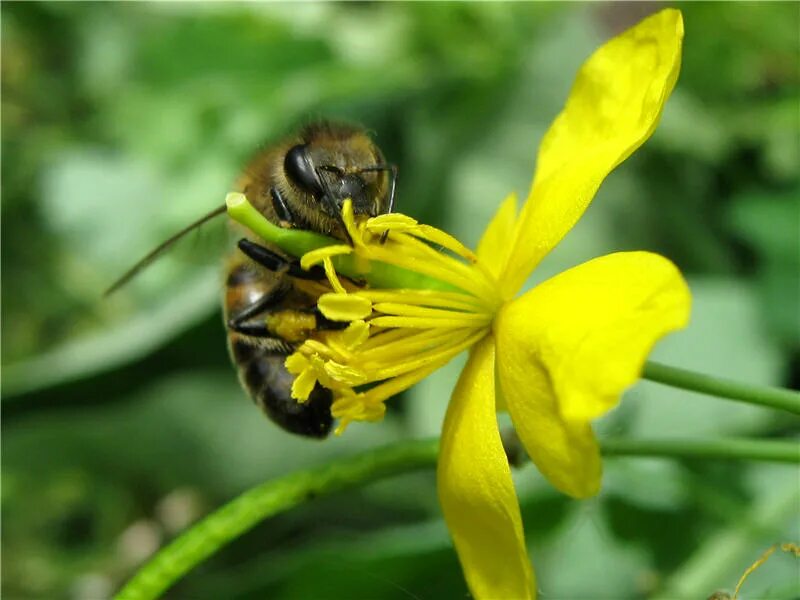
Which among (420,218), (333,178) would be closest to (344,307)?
(333,178)

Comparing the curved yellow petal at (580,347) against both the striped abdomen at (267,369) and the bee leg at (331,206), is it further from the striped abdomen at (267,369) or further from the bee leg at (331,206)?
the striped abdomen at (267,369)

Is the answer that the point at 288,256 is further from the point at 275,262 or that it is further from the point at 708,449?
the point at 708,449

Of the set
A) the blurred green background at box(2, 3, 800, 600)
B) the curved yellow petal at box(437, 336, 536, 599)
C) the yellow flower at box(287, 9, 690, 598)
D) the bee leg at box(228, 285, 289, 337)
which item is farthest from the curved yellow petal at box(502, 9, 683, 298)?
the blurred green background at box(2, 3, 800, 600)

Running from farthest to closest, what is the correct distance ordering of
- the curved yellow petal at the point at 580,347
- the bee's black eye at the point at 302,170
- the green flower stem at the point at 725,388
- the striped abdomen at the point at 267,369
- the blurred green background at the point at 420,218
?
the blurred green background at the point at 420,218 → the striped abdomen at the point at 267,369 → the bee's black eye at the point at 302,170 → the green flower stem at the point at 725,388 → the curved yellow petal at the point at 580,347

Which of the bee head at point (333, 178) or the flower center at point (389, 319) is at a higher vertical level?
the bee head at point (333, 178)

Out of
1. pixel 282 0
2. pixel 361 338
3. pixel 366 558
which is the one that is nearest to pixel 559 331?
pixel 361 338

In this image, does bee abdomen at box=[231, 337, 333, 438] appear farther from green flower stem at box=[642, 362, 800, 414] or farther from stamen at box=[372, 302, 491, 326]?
green flower stem at box=[642, 362, 800, 414]

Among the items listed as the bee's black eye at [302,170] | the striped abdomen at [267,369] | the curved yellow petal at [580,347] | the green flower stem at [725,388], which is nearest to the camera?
the curved yellow petal at [580,347]

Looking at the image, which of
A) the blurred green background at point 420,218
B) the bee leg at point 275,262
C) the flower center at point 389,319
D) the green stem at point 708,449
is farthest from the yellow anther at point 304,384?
the blurred green background at point 420,218
